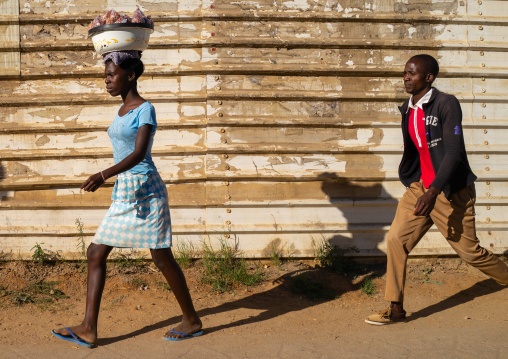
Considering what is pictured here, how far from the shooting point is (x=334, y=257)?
5.85m

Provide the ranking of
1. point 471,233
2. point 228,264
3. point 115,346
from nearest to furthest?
point 115,346, point 471,233, point 228,264

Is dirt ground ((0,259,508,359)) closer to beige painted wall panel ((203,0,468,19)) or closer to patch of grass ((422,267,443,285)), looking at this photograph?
patch of grass ((422,267,443,285))

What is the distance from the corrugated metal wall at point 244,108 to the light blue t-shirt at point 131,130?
1639 millimetres

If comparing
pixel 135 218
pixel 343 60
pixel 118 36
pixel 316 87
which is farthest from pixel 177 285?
pixel 343 60

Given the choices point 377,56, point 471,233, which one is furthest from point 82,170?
point 471,233

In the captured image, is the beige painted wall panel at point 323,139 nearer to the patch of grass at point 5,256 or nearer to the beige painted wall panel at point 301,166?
the beige painted wall panel at point 301,166

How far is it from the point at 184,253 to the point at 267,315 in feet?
4.10

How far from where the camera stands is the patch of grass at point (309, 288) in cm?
531

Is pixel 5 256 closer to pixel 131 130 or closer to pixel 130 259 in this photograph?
pixel 130 259

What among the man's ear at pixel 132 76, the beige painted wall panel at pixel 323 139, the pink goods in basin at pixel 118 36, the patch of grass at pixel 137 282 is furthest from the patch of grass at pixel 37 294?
the pink goods in basin at pixel 118 36

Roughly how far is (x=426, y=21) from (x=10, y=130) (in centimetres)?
426

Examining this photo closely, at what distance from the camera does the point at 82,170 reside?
19.0ft

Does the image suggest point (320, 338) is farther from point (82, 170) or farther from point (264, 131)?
point (82, 170)

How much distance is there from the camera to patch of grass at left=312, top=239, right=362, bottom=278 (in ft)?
19.2
